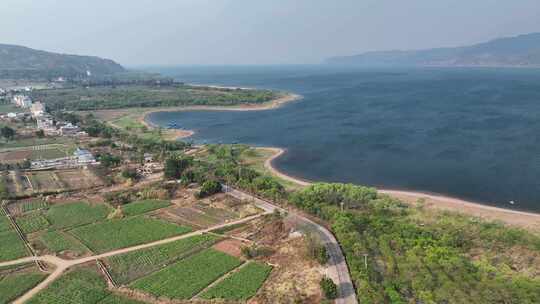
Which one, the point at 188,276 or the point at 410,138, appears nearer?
the point at 188,276

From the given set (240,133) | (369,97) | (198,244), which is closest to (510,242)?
(198,244)

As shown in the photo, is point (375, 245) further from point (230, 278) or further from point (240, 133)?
point (240, 133)

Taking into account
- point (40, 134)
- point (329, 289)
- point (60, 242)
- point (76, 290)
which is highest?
point (40, 134)

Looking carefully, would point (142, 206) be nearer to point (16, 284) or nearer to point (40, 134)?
point (16, 284)

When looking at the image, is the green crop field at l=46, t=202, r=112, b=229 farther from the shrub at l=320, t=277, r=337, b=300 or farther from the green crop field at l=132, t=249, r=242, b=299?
the shrub at l=320, t=277, r=337, b=300

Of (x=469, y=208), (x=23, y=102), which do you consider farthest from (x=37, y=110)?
(x=469, y=208)

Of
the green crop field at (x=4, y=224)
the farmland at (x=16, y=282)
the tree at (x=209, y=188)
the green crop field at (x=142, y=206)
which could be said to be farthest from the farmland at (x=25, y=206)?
the tree at (x=209, y=188)
